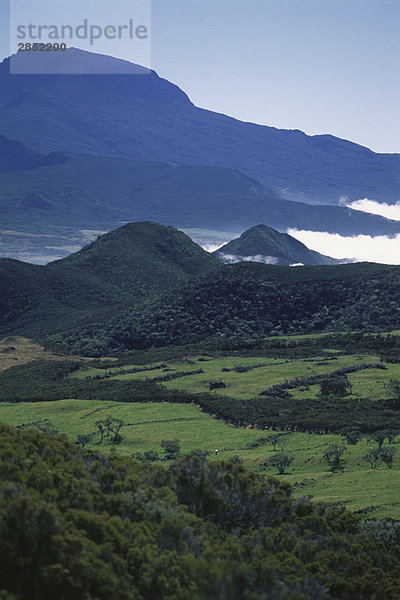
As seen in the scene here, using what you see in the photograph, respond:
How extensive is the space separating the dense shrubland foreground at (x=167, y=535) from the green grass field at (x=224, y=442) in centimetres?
640

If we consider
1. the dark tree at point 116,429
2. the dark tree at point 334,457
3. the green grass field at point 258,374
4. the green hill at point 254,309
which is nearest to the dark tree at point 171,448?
the dark tree at point 116,429

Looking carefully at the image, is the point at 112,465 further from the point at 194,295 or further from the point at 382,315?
the point at 194,295

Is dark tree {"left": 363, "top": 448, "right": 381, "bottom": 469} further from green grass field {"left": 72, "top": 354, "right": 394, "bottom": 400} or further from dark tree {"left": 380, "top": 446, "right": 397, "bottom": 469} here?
green grass field {"left": 72, "top": 354, "right": 394, "bottom": 400}

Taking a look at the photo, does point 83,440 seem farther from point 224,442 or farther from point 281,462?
point 281,462

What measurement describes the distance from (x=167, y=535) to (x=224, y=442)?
38.6 meters

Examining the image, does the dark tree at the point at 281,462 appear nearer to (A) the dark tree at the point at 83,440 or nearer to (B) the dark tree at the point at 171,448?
(B) the dark tree at the point at 171,448

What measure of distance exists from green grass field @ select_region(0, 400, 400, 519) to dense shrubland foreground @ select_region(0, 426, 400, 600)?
21.0ft

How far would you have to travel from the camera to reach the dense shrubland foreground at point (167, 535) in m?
26.2

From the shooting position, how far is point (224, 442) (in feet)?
229

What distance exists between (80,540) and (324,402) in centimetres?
5947

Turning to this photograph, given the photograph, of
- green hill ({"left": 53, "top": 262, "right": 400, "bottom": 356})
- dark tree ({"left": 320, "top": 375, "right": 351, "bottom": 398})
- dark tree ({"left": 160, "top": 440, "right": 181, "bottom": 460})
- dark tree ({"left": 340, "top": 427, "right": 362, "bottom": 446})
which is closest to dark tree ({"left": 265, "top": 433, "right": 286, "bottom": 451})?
dark tree ({"left": 340, "top": 427, "right": 362, "bottom": 446})

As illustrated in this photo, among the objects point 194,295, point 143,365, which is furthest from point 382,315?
point 143,365

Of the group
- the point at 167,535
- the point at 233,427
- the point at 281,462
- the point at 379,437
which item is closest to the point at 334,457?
the point at 281,462

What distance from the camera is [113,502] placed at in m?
33.8
